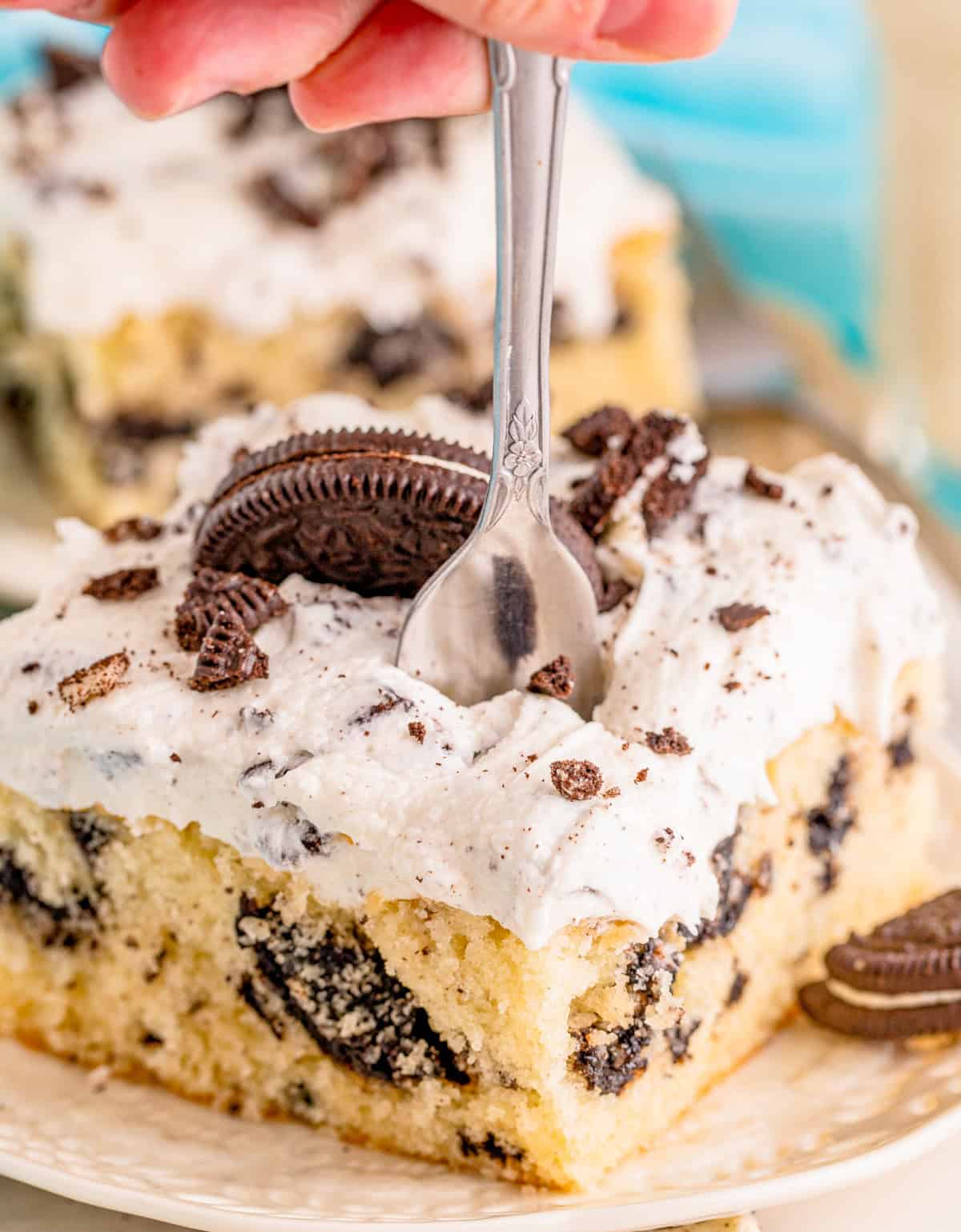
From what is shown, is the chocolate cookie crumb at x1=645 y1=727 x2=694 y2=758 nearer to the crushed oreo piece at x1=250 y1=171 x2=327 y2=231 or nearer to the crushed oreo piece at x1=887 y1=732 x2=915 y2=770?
the crushed oreo piece at x1=887 y1=732 x2=915 y2=770

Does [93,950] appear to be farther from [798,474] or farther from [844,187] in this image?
[844,187]

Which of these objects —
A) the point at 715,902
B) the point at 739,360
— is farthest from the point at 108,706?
the point at 739,360

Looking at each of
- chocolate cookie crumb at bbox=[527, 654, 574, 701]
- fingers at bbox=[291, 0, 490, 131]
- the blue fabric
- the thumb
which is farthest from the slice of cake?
the blue fabric

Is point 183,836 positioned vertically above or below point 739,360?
below

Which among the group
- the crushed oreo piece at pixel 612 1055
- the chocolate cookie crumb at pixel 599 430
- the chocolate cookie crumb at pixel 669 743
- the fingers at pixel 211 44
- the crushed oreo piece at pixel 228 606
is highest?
the fingers at pixel 211 44

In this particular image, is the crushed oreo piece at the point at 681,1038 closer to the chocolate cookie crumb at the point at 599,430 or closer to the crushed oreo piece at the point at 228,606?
the crushed oreo piece at the point at 228,606

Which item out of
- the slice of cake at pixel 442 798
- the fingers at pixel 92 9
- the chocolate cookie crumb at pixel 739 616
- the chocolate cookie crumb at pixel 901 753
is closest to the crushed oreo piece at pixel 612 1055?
the slice of cake at pixel 442 798
